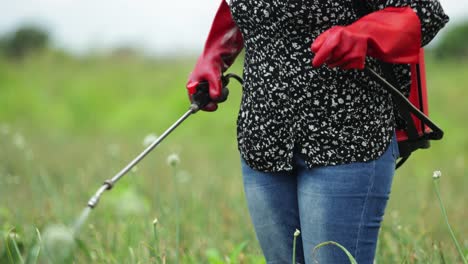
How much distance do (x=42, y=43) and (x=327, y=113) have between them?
15248 millimetres

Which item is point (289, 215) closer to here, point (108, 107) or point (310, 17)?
point (310, 17)

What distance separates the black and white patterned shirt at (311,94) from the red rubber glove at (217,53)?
0.21 m

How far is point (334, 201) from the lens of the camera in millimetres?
1625

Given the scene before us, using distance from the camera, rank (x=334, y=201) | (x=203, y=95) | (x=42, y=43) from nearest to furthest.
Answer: (x=334, y=201) < (x=203, y=95) < (x=42, y=43)

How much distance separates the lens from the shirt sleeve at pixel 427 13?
1545 millimetres

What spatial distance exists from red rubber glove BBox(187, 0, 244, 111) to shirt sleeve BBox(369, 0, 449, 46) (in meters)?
0.51

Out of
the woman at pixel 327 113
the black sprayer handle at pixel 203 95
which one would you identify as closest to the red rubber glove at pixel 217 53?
the black sprayer handle at pixel 203 95

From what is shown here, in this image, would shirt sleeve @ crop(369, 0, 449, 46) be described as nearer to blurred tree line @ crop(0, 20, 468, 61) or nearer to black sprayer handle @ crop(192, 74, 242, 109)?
black sprayer handle @ crop(192, 74, 242, 109)

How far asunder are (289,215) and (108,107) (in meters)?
10.7

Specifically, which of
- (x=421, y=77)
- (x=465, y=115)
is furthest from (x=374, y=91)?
(x=465, y=115)

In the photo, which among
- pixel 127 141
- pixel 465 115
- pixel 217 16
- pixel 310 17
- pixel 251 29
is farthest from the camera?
pixel 465 115

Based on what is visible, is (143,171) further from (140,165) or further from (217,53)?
(217,53)

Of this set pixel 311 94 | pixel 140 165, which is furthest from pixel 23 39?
pixel 311 94

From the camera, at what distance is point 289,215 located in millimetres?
1786
